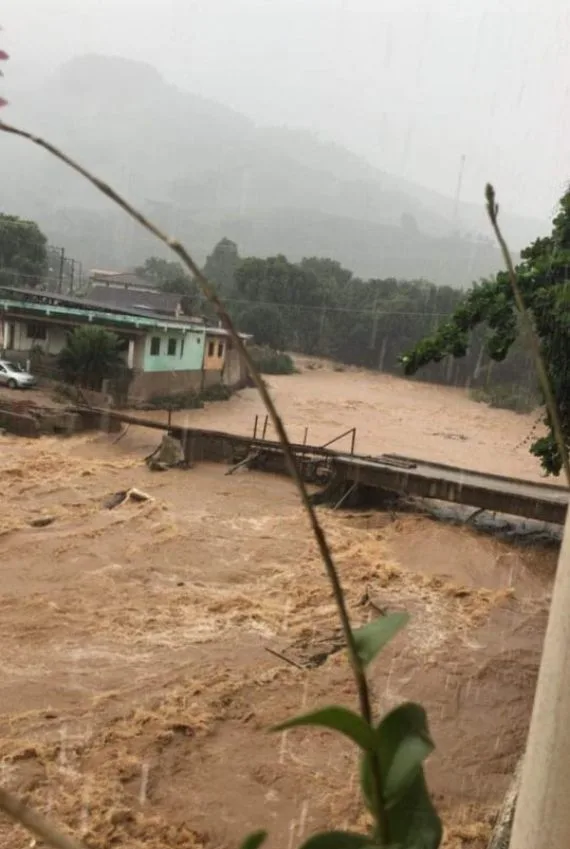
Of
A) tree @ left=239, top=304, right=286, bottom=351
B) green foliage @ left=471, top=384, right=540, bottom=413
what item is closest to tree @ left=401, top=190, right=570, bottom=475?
green foliage @ left=471, top=384, right=540, bottom=413

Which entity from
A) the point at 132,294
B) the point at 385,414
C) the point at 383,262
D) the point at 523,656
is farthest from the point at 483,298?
the point at 383,262

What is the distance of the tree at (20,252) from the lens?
2116cm

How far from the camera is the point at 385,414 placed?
20.3m

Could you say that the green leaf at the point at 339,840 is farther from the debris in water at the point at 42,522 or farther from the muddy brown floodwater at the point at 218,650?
the debris in water at the point at 42,522

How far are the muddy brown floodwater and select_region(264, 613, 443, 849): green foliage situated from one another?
18.8 inches

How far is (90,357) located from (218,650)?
10.6 m

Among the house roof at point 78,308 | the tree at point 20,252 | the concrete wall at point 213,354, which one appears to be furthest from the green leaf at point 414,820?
the tree at point 20,252

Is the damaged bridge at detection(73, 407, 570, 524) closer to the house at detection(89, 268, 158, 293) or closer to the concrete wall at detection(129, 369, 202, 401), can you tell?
the concrete wall at detection(129, 369, 202, 401)

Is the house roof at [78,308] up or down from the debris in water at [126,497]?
up

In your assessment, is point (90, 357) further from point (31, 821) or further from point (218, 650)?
point (31, 821)

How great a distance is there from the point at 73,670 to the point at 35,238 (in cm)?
1909

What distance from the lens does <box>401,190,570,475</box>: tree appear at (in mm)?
4797

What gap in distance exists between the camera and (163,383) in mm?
16719

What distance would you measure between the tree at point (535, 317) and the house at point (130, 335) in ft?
31.4
